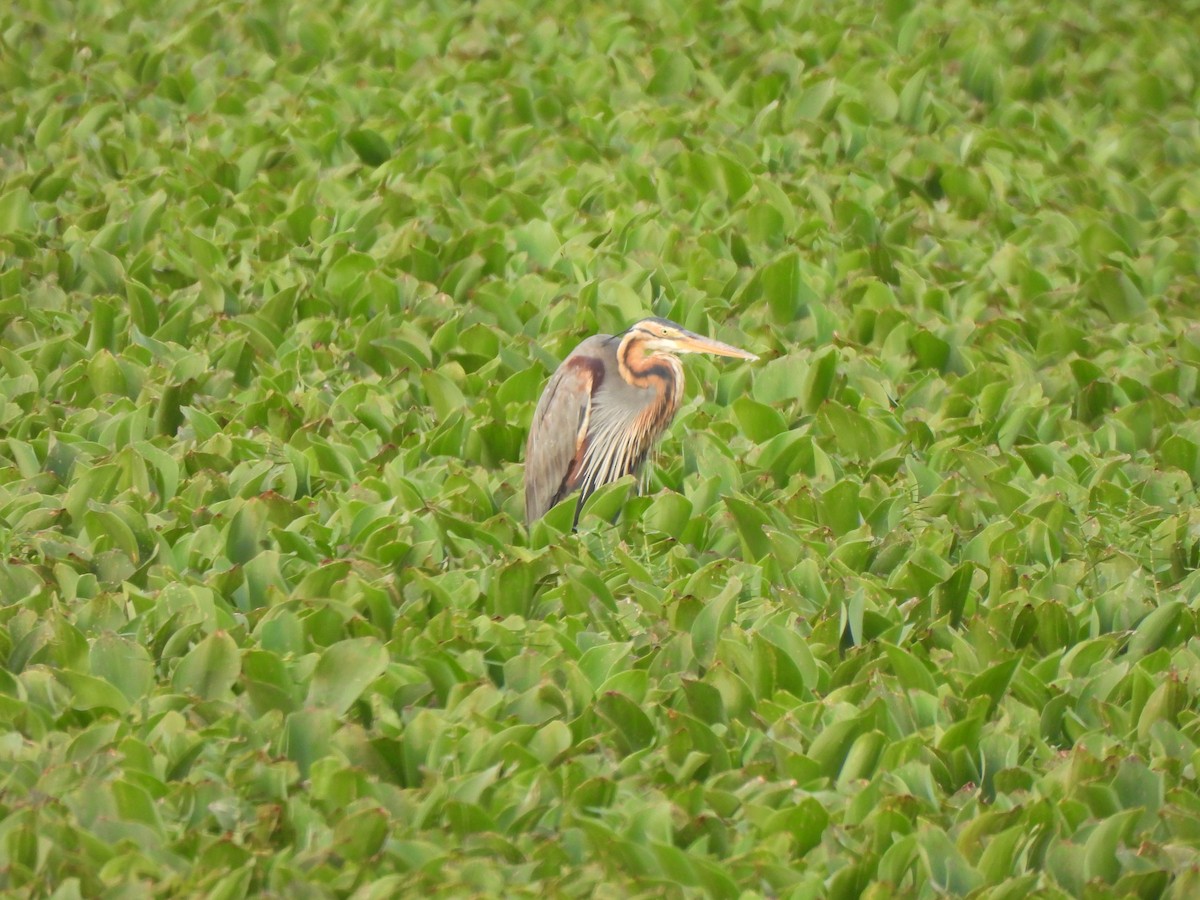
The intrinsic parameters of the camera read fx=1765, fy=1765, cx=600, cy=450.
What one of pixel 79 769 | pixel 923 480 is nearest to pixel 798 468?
pixel 923 480

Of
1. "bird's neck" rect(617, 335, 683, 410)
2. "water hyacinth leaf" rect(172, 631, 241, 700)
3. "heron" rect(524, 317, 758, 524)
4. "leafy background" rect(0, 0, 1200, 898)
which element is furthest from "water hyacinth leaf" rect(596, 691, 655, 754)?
"bird's neck" rect(617, 335, 683, 410)

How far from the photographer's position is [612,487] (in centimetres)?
514

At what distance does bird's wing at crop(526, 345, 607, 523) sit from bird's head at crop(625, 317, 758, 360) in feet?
0.54

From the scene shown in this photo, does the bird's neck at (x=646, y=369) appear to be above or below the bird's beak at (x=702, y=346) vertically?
below

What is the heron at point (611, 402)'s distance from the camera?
5.45 meters

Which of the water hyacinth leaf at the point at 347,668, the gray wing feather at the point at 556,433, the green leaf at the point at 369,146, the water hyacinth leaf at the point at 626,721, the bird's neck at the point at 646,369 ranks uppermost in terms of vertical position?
the green leaf at the point at 369,146

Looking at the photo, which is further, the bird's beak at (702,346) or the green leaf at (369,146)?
the green leaf at (369,146)

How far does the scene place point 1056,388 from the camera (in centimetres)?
605

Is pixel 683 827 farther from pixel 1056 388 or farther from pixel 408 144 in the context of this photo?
pixel 408 144

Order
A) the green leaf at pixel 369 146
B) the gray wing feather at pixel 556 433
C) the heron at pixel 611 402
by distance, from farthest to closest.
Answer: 1. the green leaf at pixel 369 146
2. the heron at pixel 611 402
3. the gray wing feather at pixel 556 433

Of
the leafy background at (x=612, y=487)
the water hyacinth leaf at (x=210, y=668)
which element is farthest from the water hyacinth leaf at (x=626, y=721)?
the water hyacinth leaf at (x=210, y=668)

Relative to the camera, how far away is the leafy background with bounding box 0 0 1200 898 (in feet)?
12.3

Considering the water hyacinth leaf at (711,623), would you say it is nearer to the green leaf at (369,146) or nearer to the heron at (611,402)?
the heron at (611,402)

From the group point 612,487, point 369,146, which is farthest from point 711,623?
point 369,146
